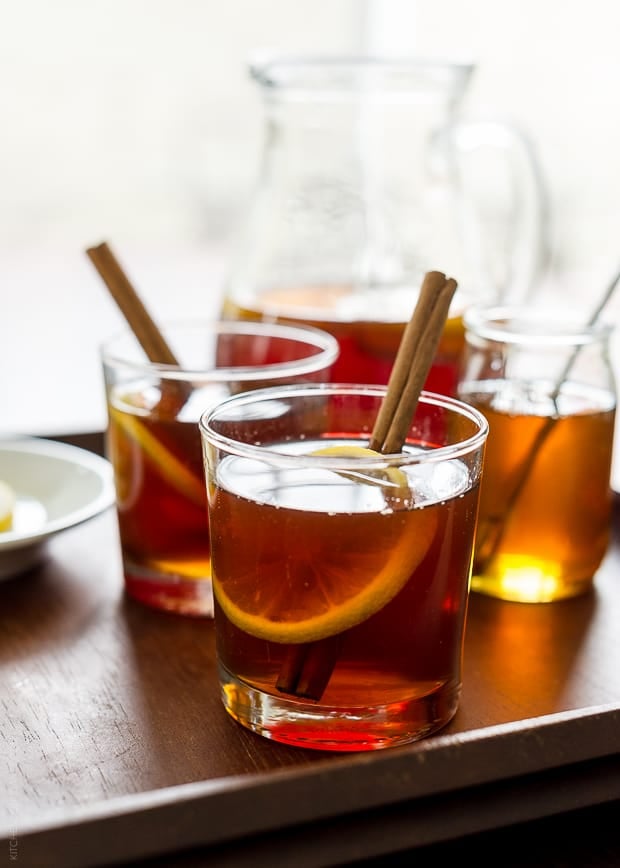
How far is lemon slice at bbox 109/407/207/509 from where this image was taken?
0.63m

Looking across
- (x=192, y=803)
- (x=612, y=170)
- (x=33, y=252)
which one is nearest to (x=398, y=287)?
(x=192, y=803)

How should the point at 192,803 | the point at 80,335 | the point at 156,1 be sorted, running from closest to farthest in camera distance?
1. the point at 192,803
2. the point at 156,1
3. the point at 80,335

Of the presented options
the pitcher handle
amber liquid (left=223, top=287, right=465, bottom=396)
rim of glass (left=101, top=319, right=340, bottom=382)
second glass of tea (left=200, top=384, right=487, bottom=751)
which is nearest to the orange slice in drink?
second glass of tea (left=200, top=384, right=487, bottom=751)

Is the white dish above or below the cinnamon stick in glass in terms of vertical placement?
below

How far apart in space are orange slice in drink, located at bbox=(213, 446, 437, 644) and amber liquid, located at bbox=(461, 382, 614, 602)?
0.16 meters

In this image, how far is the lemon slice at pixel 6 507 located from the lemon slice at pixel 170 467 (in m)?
0.12

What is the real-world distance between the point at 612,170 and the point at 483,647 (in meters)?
0.88

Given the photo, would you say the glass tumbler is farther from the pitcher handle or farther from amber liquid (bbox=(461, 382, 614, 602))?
the pitcher handle

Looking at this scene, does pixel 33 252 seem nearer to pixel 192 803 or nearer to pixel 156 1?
pixel 156 1

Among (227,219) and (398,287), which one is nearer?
(398,287)

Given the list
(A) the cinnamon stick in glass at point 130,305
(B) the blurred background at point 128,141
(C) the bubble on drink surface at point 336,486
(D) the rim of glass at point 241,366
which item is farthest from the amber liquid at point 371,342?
(B) the blurred background at point 128,141

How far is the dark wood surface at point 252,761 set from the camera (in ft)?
1.50

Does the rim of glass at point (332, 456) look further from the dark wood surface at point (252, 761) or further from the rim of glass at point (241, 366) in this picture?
the dark wood surface at point (252, 761)

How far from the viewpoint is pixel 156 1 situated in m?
1.87
